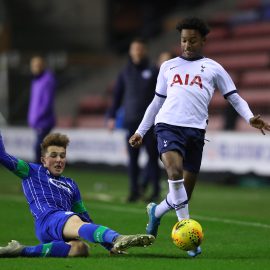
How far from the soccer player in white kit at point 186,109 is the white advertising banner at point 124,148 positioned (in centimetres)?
836

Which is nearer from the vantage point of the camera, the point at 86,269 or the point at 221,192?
the point at 86,269

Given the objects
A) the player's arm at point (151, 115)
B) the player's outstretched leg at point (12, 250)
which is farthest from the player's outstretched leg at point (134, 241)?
the player's arm at point (151, 115)

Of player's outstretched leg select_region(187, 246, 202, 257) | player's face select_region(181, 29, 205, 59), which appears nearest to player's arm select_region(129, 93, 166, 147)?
player's face select_region(181, 29, 205, 59)

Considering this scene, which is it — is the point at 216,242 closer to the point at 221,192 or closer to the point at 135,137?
the point at 135,137

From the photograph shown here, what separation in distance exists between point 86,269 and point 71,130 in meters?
14.3

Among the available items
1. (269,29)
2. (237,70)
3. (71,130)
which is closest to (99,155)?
(71,130)

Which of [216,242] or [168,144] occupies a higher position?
[168,144]

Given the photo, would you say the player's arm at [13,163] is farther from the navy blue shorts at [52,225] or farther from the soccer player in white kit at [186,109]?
the soccer player in white kit at [186,109]

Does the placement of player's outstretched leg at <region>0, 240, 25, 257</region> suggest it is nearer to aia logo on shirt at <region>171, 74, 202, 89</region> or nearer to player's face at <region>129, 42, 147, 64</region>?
aia logo on shirt at <region>171, 74, 202, 89</region>

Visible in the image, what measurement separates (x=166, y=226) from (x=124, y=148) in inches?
358

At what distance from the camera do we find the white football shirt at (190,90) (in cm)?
888

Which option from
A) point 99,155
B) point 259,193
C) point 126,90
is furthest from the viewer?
point 99,155

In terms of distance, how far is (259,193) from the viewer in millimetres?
16906

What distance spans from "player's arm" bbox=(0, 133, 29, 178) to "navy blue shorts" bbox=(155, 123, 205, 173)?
120cm
